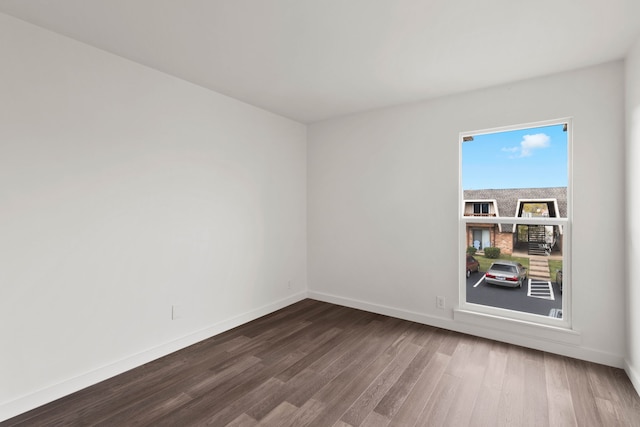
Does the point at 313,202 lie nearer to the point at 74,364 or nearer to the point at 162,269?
the point at 162,269

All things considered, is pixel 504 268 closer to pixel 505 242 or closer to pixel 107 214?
pixel 505 242

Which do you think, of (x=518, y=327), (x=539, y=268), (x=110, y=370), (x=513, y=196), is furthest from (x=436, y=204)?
(x=110, y=370)

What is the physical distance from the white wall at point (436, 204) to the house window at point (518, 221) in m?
0.12

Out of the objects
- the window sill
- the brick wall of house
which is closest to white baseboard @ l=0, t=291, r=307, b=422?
the window sill

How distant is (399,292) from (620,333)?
1920 mm

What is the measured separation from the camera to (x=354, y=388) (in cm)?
228

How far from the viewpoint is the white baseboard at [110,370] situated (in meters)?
1.97

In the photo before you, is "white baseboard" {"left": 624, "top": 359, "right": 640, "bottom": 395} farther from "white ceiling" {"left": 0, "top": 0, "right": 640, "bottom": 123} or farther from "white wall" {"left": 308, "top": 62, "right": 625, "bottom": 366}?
"white ceiling" {"left": 0, "top": 0, "right": 640, "bottom": 123}

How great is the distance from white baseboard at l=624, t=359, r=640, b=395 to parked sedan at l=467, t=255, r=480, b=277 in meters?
1.28

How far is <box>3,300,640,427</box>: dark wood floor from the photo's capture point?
1.95 meters

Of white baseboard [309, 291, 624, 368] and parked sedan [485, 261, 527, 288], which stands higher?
parked sedan [485, 261, 527, 288]

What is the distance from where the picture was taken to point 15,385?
196cm

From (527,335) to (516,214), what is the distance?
1157 mm

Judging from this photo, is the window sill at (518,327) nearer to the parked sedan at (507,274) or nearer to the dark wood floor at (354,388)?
the dark wood floor at (354,388)
